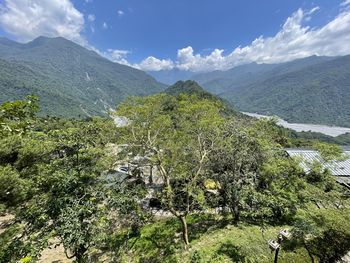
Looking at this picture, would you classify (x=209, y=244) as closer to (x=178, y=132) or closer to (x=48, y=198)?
(x=178, y=132)

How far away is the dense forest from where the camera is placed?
7.91 metres

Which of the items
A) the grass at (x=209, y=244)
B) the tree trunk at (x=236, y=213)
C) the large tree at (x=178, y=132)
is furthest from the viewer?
the tree trunk at (x=236, y=213)

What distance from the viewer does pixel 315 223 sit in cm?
871

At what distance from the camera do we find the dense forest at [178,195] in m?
7.91

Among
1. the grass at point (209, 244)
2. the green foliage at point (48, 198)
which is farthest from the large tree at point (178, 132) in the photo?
the green foliage at point (48, 198)

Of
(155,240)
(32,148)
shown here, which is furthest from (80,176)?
(155,240)

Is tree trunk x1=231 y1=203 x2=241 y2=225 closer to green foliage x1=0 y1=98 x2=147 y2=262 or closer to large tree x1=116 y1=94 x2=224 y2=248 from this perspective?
large tree x1=116 y1=94 x2=224 y2=248

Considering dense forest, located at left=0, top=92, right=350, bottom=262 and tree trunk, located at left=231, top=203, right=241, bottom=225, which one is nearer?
dense forest, located at left=0, top=92, right=350, bottom=262

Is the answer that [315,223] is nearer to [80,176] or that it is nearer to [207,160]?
[207,160]

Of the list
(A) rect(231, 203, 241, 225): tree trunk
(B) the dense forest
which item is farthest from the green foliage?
(A) rect(231, 203, 241, 225): tree trunk

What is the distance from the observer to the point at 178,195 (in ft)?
42.5

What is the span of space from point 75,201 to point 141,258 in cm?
Answer: 562

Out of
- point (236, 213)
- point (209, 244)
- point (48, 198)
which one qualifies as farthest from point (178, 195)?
point (48, 198)

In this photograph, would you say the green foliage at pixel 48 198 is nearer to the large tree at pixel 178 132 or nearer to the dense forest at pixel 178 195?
the dense forest at pixel 178 195
